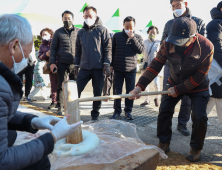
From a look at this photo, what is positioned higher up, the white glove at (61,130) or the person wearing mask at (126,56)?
the person wearing mask at (126,56)

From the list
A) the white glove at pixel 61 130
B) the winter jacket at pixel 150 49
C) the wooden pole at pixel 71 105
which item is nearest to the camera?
the white glove at pixel 61 130

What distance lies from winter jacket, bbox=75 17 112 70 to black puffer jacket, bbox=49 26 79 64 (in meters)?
0.45

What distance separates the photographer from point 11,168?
1055 mm

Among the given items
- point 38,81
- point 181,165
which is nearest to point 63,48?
point 38,81

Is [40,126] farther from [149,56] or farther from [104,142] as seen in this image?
[149,56]

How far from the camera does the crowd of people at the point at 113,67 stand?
1.15m

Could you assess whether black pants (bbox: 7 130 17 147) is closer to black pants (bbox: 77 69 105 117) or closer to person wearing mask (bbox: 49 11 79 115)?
black pants (bbox: 77 69 105 117)

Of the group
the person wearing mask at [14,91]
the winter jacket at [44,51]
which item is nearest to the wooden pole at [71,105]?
the person wearing mask at [14,91]

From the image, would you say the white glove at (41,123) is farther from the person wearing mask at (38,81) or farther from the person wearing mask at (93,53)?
the person wearing mask at (38,81)

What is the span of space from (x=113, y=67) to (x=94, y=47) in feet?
2.19

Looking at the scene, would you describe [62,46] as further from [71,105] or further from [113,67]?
[71,105]

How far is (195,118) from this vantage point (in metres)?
2.45

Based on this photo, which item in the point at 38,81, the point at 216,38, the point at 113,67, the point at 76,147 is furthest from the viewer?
the point at 38,81

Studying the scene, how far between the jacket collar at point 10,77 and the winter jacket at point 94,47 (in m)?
2.57
